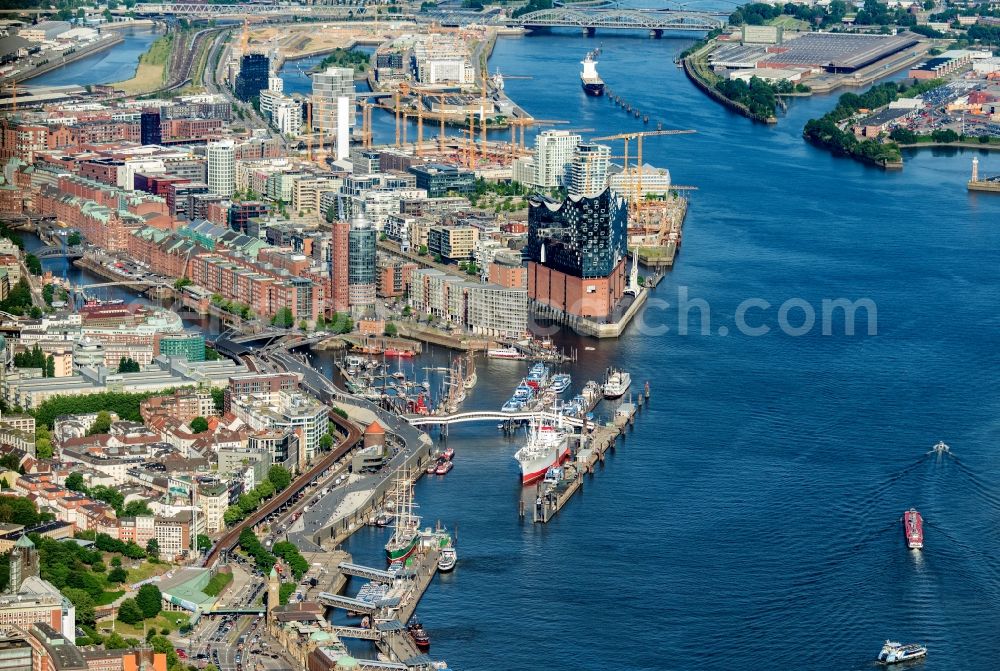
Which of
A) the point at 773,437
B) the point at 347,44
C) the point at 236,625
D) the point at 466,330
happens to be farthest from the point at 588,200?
the point at 347,44

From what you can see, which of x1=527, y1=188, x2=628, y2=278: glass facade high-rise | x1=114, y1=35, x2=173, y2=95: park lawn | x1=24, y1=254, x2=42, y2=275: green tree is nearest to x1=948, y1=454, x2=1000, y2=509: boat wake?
x1=527, y1=188, x2=628, y2=278: glass facade high-rise

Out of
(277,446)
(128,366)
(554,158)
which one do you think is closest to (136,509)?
(277,446)

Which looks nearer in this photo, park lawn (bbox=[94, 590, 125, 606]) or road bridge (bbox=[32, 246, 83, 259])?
park lawn (bbox=[94, 590, 125, 606])

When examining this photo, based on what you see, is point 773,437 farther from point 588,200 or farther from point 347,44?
point 347,44

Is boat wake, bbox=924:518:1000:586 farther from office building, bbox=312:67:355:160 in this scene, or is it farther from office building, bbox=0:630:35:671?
office building, bbox=312:67:355:160

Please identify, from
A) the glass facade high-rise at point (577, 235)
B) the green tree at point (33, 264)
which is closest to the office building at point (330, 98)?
the green tree at point (33, 264)

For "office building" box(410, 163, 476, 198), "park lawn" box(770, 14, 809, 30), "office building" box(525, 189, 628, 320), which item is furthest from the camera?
"park lawn" box(770, 14, 809, 30)

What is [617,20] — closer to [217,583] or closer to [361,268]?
[361,268]
